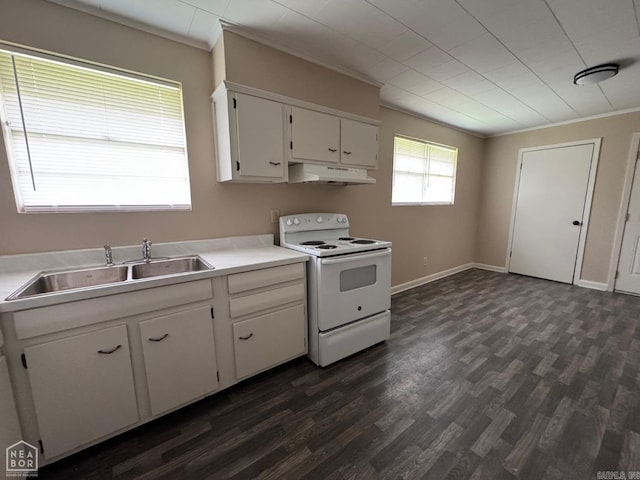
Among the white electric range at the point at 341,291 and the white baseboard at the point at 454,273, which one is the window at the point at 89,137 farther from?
the white baseboard at the point at 454,273

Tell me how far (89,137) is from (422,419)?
108 inches

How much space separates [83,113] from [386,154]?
2835 mm

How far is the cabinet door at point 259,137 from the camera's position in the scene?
1.83m

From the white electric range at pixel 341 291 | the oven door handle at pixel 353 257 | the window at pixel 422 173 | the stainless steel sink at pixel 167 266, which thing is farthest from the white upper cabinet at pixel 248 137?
the window at pixel 422 173

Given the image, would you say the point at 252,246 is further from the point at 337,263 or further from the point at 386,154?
the point at 386,154

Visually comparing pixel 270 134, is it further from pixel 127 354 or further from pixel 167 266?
pixel 127 354

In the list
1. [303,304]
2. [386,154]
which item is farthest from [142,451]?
[386,154]

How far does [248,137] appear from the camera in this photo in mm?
1862

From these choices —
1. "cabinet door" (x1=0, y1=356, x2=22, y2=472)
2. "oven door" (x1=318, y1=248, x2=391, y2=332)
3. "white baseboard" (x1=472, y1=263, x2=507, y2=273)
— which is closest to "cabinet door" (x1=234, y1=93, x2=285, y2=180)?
"oven door" (x1=318, y1=248, x2=391, y2=332)

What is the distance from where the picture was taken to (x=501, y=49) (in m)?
1.98

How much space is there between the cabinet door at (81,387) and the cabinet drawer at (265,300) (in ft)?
1.92

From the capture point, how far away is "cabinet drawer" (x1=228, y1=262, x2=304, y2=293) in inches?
65.2

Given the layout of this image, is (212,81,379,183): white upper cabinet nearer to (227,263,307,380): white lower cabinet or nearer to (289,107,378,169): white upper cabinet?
(289,107,378,169): white upper cabinet

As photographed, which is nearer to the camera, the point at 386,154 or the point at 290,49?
the point at 290,49
